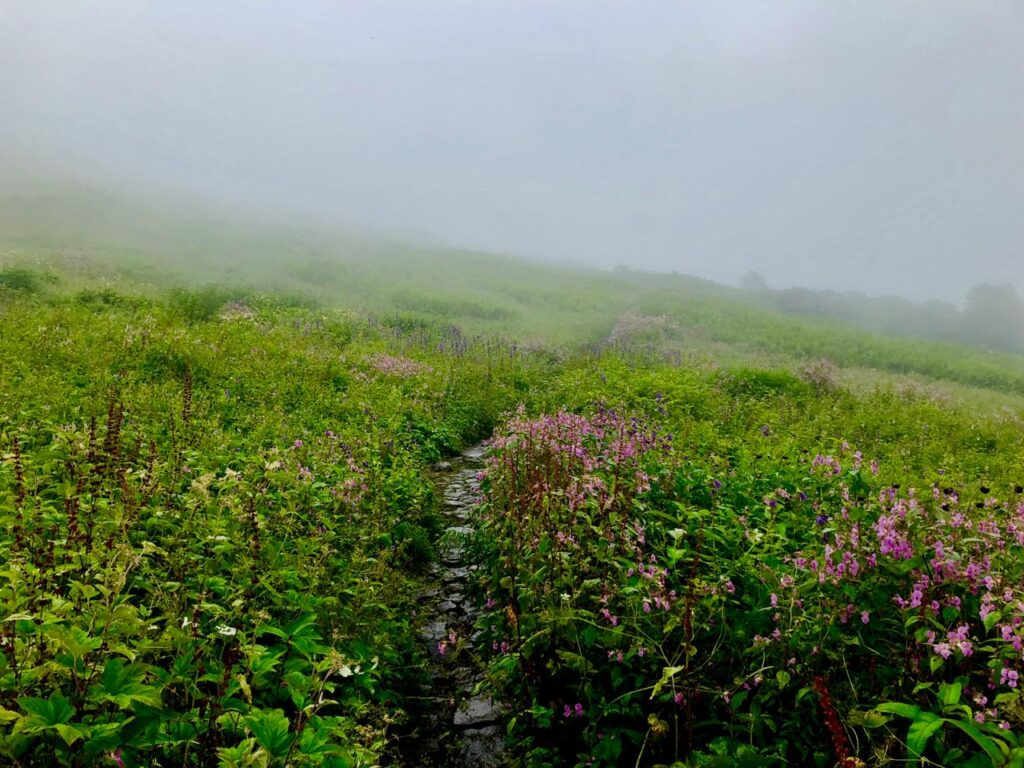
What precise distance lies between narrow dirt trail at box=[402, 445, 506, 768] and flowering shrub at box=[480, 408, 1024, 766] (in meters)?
0.34

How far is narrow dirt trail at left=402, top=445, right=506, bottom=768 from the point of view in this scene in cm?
381

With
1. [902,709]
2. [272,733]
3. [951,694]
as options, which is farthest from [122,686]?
[951,694]

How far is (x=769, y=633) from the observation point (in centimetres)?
346

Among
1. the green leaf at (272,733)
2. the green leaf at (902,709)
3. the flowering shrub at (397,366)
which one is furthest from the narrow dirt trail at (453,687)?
the flowering shrub at (397,366)

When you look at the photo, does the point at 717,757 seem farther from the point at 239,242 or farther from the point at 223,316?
the point at 239,242

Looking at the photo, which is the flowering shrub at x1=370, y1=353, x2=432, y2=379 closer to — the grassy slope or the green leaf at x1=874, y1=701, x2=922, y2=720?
the grassy slope

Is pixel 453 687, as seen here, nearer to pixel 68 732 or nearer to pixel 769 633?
pixel 769 633

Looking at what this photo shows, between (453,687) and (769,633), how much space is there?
8.38 ft

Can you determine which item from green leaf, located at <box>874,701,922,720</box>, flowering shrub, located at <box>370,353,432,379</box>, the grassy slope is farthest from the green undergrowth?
the grassy slope

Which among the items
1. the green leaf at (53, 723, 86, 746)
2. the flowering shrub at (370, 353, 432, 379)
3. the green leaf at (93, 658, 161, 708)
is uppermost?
the green leaf at (53, 723, 86, 746)

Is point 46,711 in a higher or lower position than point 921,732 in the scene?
lower

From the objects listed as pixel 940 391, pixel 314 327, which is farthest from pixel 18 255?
pixel 940 391

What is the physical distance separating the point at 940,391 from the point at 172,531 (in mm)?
23766

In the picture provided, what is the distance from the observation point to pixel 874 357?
2877 centimetres
